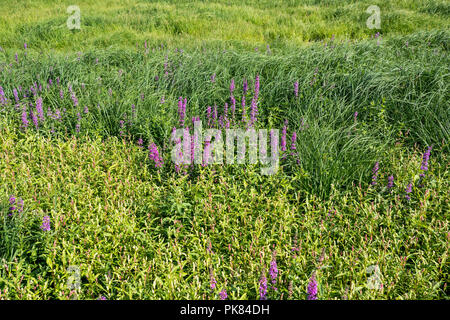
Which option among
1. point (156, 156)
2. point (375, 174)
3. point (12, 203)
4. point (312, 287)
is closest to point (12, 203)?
point (12, 203)

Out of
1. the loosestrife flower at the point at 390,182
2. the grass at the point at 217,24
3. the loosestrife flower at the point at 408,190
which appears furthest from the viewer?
the grass at the point at 217,24

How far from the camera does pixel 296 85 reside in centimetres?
450

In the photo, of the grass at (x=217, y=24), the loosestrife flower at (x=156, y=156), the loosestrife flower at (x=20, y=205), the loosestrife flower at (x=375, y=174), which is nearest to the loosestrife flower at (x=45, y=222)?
the loosestrife flower at (x=20, y=205)

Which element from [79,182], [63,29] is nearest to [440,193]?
[79,182]

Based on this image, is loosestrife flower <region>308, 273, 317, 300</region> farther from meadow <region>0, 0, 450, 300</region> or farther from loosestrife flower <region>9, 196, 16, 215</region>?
loosestrife flower <region>9, 196, 16, 215</region>

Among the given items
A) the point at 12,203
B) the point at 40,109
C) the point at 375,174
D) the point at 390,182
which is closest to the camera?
the point at 12,203

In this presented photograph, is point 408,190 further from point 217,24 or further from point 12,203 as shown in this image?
point 217,24

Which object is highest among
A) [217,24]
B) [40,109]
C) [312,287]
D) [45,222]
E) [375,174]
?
[217,24]

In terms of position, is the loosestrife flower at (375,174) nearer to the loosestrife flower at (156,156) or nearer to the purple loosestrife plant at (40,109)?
the loosestrife flower at (156,156)

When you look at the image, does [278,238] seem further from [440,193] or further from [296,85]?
[296,85]

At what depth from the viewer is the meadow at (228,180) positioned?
2.41 metres

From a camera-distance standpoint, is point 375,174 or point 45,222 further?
point 375,174

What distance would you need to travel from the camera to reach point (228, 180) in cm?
326

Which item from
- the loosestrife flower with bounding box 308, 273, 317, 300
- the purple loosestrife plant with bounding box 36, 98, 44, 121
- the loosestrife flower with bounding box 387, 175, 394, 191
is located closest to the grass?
the purple loosestrife plant with bounding box 36, 98, 44, 121
